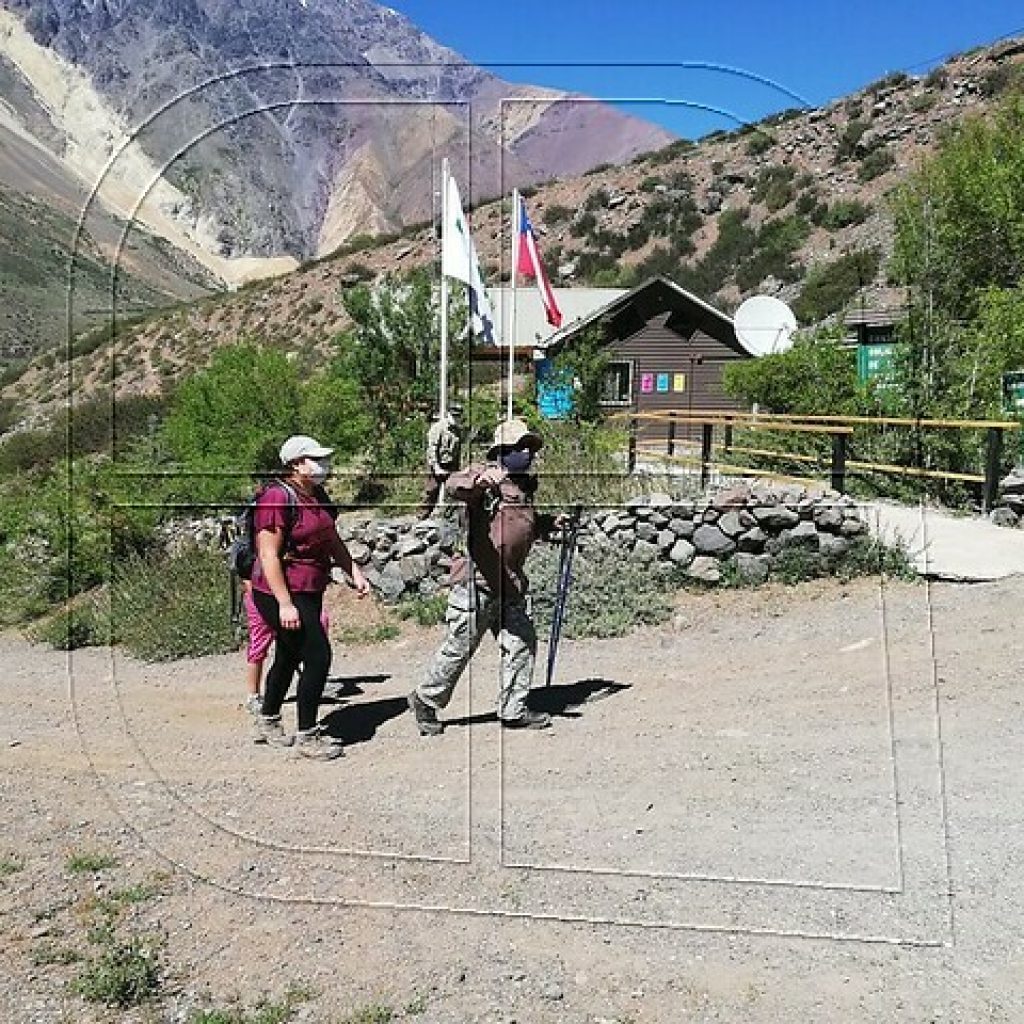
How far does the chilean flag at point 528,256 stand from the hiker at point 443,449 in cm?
78

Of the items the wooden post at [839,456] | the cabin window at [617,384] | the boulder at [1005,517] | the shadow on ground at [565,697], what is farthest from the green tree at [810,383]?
the shadow on ground at [565,697]

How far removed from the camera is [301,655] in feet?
15.1

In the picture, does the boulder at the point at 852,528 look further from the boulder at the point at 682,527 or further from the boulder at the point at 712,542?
the boulder at the point at 682,527

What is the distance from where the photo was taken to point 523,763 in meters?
4.06

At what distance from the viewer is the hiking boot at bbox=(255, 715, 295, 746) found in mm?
4617

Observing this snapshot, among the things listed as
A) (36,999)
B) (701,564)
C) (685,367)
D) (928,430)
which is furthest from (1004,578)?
(36,999)

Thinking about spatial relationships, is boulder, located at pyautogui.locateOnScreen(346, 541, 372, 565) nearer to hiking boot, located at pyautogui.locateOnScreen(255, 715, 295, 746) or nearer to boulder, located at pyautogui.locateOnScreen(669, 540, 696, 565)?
boulder, located at pyautogui.locateOnScreen(669, 540, 696, 565)

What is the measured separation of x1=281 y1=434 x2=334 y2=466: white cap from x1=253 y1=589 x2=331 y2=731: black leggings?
676 mm

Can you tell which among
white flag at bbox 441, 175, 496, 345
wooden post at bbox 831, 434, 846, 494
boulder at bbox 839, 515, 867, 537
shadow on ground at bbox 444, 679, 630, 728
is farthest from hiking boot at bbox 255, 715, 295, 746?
wooden post at bbox 831, 434, 846, 494

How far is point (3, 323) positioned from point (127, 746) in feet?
117

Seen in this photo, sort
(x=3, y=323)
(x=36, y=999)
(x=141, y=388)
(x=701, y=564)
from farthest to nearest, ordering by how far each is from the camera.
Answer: (x=3, y=323), (x=701, y=564), (x=141, y=388), (x=36, y=999)

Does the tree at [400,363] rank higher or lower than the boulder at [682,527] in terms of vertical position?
higher

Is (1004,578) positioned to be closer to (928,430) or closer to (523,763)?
(928,430)

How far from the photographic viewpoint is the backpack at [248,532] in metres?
4.25
